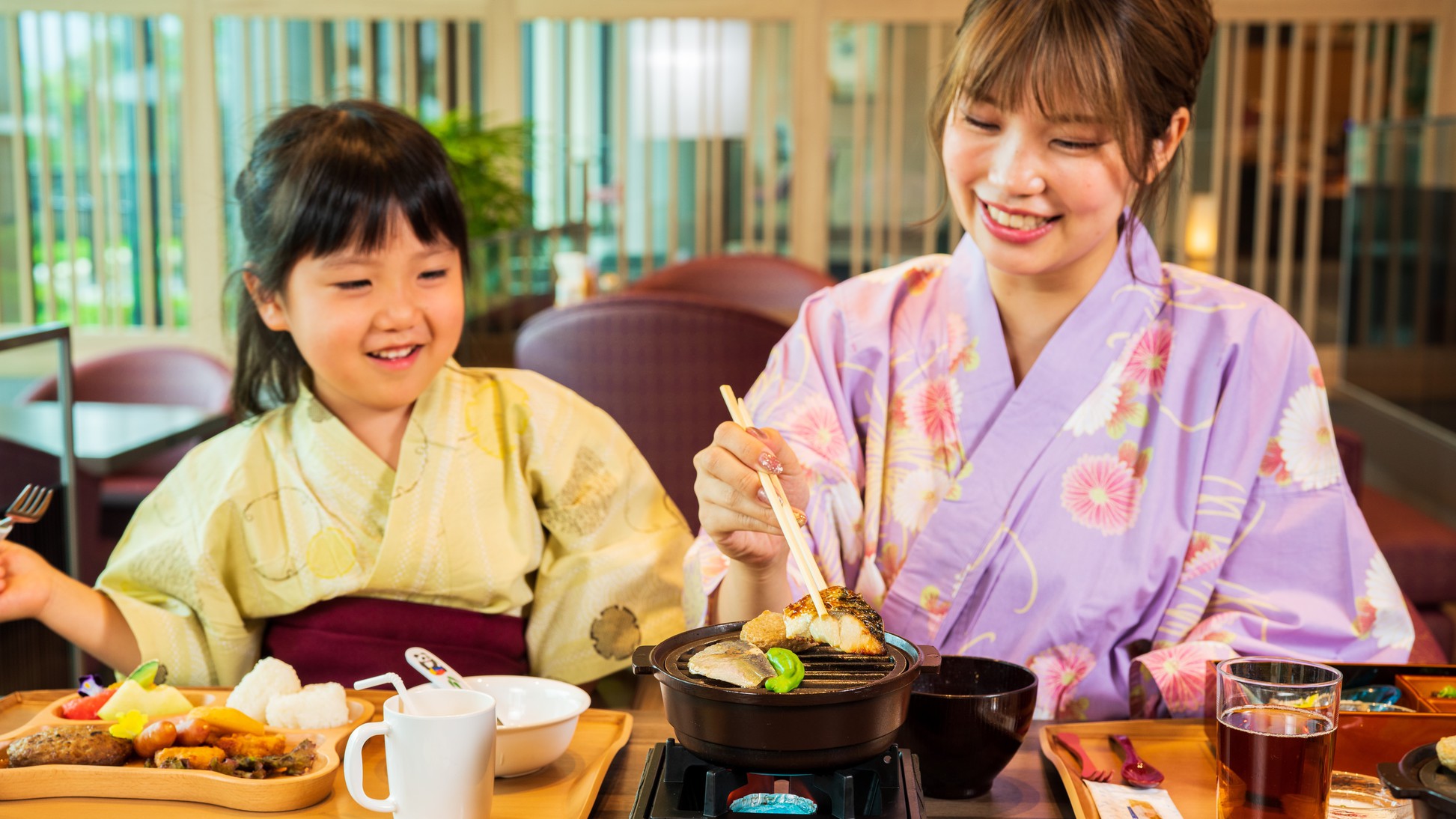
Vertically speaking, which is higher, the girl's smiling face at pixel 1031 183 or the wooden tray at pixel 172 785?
the girl's smiling face at pixel 1031 183

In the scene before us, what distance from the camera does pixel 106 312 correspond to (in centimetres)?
587

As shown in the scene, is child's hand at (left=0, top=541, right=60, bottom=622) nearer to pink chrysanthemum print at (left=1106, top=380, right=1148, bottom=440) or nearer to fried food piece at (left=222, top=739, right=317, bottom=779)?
fried food piece at (left=222, top=739, right=317, bottom=779)

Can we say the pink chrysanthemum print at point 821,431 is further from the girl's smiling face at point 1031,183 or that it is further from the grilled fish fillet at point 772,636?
the grilled fish fillet at point 772,636

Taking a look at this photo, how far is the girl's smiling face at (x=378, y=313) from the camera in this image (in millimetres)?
1358

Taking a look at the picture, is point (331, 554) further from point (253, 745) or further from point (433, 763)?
point (433, 763)

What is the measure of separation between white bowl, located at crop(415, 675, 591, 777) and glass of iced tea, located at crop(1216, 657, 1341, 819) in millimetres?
534

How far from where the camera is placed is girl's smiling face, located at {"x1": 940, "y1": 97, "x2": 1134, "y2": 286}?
1269 mm

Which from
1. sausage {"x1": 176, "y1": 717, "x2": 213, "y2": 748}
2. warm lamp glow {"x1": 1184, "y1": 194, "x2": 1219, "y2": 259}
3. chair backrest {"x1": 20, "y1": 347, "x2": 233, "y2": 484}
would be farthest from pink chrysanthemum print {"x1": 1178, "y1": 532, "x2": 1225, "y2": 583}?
warm lamp glow {"x1": 1184, "y1": 194, "x2": 1219, "y2": 259}

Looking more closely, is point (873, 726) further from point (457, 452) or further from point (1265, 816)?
point (457, 452)

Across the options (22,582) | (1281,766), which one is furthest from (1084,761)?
(22,582)

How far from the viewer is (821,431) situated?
141cm

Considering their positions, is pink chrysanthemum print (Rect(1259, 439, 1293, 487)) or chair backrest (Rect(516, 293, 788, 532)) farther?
chair backrest (Rect(516, 293, 788, 532))

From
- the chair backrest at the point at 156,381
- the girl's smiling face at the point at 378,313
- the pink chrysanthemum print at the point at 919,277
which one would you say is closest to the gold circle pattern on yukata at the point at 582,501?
the girl's smiling face at the point at 378,313

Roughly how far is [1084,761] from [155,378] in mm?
3290
